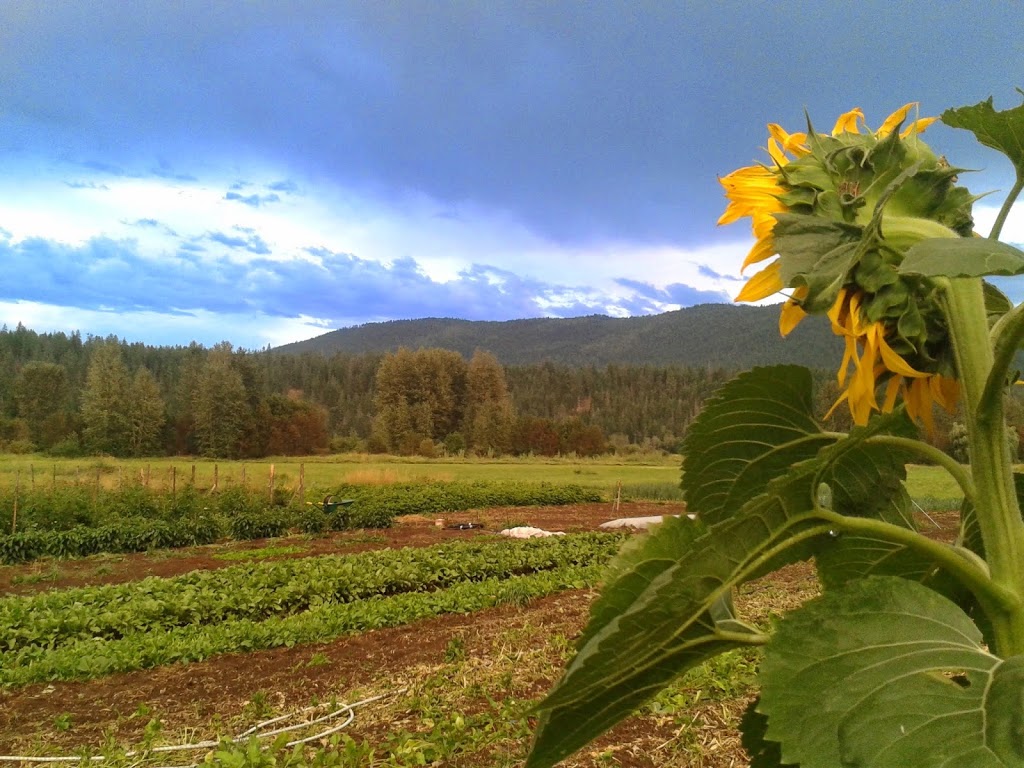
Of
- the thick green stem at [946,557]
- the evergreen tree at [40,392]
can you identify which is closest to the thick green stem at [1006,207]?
the thick green stem at [946,557]

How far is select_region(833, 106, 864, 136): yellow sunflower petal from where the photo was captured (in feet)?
2.20

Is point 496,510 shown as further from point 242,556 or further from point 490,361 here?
point 490,361

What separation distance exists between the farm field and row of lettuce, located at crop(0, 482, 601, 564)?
10.9 feet

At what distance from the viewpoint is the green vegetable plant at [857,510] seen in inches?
16.6

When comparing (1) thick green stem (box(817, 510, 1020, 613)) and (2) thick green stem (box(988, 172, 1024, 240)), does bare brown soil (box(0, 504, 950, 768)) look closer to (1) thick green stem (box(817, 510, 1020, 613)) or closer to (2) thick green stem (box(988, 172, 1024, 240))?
(1) thick green stem (box(817, 510, 1020, 613))

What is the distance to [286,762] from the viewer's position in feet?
11.4

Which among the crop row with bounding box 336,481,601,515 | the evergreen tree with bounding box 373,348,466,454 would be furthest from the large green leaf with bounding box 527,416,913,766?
the evergreen tree with bounding box 373,348,466,454

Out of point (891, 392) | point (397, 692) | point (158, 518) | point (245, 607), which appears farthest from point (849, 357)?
point (158, 518)

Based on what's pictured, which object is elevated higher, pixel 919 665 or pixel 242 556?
pixel 919 665

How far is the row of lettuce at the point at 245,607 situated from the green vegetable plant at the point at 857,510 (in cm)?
665

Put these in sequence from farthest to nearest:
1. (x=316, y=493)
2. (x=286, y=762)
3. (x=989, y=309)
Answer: (x=316, y=493), (x=286, y=762), (x=989, y=309)

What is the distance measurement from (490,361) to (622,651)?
171ft

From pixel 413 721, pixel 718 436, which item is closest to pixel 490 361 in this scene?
pixel 413 721

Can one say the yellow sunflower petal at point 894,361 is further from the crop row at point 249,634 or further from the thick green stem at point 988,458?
the crop row at point 249,634
